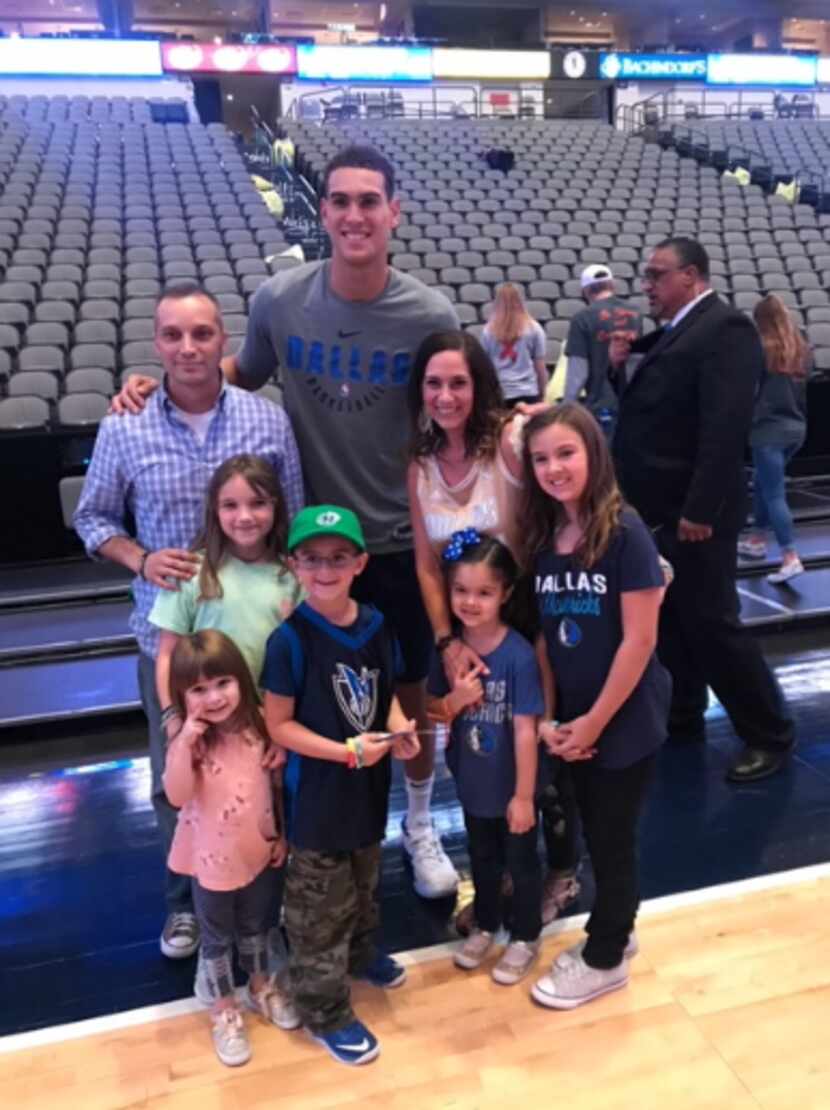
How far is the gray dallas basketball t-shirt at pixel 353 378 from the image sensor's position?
188cm

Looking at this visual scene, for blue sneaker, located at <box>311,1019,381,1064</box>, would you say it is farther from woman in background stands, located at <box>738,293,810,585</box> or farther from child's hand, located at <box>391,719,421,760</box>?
woman in background stands, located at <box>738,293,810,585</box>

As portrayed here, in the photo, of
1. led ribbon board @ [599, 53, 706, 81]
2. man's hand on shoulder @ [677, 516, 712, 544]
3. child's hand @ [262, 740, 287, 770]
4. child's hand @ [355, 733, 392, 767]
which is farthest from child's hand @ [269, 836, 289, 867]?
led ribbon board @ [599, 53, 706, 81]

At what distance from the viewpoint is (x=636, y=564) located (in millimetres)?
1638

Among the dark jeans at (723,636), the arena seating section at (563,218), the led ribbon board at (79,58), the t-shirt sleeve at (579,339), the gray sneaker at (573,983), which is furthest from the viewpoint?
the led ribbon board at (79,58)

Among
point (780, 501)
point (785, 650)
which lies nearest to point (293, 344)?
point (785, 650)

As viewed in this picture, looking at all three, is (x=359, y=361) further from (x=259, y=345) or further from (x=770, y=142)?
(x=770, y=142)

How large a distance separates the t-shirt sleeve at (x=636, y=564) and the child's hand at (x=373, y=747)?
53cm

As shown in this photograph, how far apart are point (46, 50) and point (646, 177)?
36.0ft

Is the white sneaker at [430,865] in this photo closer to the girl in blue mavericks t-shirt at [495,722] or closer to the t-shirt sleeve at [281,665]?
the girl in blue mavericks t-shirt at [495,722]

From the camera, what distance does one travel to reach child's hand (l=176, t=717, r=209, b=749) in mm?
1583

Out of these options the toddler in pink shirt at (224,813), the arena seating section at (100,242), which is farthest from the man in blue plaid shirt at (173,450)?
the arena seating section at (100,242)

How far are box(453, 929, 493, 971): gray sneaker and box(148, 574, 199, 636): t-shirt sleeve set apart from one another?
92 cm

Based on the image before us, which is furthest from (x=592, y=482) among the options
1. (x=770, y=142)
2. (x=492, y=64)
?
(x=492, y=64)

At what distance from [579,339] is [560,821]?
2839 mm
